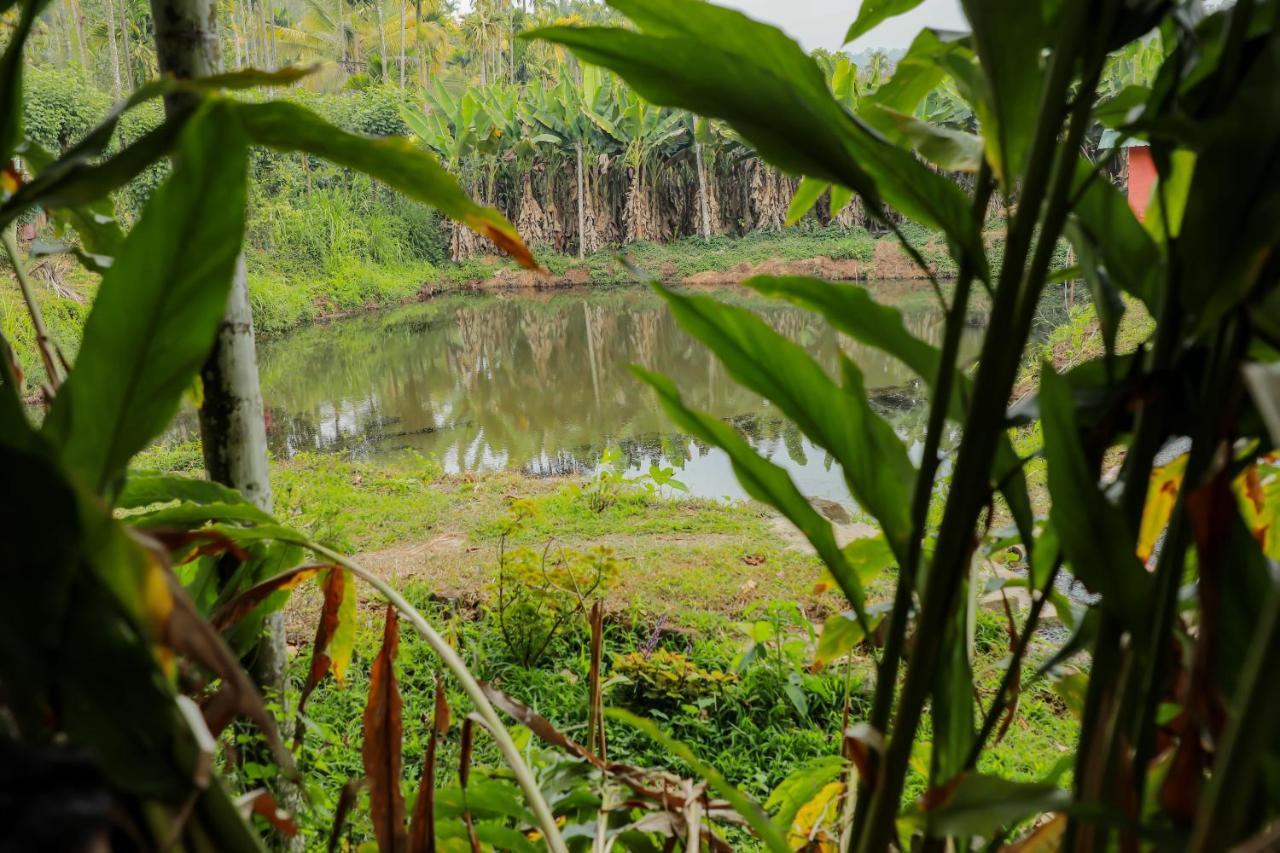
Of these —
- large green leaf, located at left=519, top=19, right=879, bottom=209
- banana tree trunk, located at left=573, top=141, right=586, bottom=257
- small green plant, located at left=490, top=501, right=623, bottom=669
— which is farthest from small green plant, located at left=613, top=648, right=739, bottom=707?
banana tree trunk, located at left=573, top=141, right=586, bottom=257

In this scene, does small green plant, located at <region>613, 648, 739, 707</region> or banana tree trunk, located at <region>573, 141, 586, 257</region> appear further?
banana tree trunk, located at <region>573, 141, 586, 257</region>

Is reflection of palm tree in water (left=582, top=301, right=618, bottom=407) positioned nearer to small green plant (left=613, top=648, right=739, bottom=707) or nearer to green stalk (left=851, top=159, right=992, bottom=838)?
small green plant (left=613, top=648, right=739, bottom=707)

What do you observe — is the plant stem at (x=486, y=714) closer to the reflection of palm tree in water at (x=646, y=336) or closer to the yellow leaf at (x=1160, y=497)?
the yellow leaf at (x=1160, y=497)

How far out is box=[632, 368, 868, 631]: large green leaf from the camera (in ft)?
1.53

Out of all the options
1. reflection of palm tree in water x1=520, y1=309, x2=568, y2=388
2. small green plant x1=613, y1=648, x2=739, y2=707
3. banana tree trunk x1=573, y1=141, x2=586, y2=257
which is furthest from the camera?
banana tree trunk x1=573, y1=141, x2=586, y2=257

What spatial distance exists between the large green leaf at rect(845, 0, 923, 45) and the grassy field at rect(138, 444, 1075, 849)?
0.59 metres

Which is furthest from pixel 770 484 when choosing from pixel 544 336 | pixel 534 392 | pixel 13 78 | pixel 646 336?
pixel 544 336

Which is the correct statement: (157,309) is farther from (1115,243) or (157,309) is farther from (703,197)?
(703,197)

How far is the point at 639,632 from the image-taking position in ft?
6.56

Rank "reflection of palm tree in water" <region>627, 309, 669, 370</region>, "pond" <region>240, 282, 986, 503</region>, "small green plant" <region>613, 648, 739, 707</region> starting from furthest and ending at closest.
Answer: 1. "reflection of palm tree in water" <region>627, 309, 669, 370</region>
2. "pond" <region>240, 282, 986, 503</region>
3. "small green plant" <region>613, 648, 739, 707</region>

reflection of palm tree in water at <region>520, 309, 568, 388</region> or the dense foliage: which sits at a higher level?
the dense foliage

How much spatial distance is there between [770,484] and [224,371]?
2.47 feet

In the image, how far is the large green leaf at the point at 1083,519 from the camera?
1.16ft

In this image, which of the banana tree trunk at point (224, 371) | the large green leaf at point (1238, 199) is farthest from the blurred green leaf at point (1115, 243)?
the banana tree trunk at point (224, 371)
